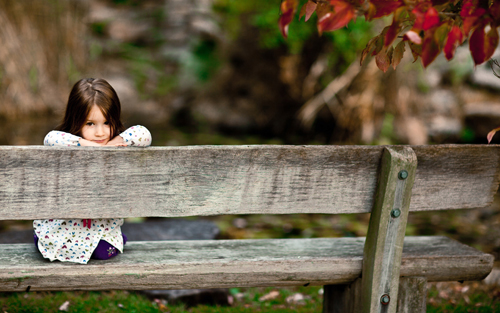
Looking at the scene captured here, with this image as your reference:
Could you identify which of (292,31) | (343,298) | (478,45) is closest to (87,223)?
(343,298)

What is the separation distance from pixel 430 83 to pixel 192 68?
3.62 m

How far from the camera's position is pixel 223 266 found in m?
1.82

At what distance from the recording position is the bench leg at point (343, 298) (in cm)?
192

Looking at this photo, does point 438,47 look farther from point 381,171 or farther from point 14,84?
point 14,84

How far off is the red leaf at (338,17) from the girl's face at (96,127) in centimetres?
115

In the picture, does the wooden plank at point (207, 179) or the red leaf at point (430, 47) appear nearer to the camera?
the red leaf at point (430, 47)

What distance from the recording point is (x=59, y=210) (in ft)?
5.33

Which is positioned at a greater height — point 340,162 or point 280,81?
point 280,81

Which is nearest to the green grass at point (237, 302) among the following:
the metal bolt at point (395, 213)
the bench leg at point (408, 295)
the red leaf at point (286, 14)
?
the bench leg at point (408, 295)

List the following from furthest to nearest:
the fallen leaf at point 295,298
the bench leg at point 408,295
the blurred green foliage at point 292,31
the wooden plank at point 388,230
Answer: the blurred green foliage at point 292,31
the fallen leaf at point 295,298
the bench leg at point 408,295
the wooden plank at point 388,230

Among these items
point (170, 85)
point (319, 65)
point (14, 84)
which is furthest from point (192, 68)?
point (14, 84)

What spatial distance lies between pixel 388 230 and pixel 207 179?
697mm

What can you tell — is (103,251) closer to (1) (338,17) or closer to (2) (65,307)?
(2) (65,307)

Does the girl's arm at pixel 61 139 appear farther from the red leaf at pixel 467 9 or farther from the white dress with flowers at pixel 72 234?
the red leaf at pixel 467 9
